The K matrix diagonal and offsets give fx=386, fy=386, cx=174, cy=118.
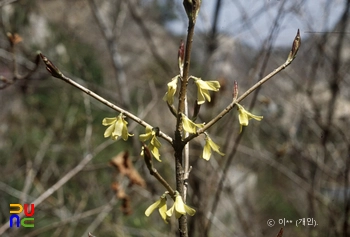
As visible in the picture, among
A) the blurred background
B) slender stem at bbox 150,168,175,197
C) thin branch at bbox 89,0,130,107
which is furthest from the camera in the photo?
thin branch at bbox 89,0,130,107

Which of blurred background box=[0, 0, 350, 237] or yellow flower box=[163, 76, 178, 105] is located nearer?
yellow flower box=[163, 76, 178, 105]

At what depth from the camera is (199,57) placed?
4.81 metres

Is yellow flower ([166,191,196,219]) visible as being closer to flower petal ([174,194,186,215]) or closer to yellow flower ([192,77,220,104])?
flower petal ([174,194,186,215])

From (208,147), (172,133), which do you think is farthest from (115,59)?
(208,147)

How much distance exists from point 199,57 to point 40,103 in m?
2.03

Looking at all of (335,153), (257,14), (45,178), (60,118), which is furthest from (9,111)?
(335,153)

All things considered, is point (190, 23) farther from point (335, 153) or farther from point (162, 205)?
point (335, 153)

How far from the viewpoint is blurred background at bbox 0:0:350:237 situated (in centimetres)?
161

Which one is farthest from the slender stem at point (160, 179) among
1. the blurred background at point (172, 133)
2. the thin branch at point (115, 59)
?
the thin branch at point (115, 59)

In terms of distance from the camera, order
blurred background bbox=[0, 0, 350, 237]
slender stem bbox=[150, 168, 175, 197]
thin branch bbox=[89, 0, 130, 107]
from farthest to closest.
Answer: thin branch bbox=[89, 0, 130, 107] → blurred background bbox=[0, 0, 350, 237] → slender stem bbox=[150, 168, 175, 197]

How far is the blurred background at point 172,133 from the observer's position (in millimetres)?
1606

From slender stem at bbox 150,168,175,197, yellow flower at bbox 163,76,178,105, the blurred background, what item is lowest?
slender stem at bbox 150,168,175,197

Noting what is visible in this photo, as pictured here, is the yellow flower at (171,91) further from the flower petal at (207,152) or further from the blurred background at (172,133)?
the blurred background at (172,133)

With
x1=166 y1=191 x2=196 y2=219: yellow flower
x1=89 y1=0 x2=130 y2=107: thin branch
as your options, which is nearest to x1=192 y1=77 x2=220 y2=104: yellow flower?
x1=166 y1=191 x2=196 y2=219: yellow flower
